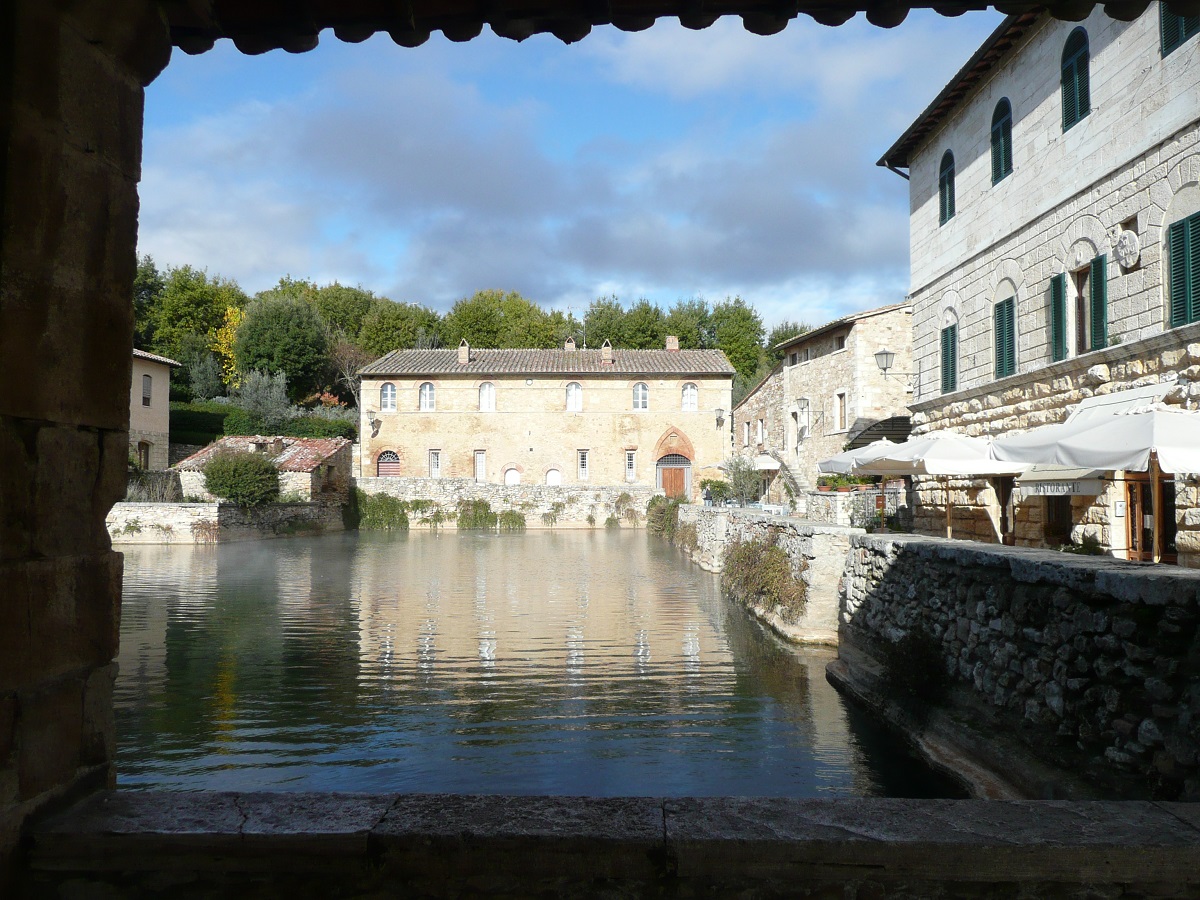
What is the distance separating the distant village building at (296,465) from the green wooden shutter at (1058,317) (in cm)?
2481

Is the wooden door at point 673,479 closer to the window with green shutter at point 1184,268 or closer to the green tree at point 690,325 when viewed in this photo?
the green tree at point 690,325

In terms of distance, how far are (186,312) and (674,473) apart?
2941cm

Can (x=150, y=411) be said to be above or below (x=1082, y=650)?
above

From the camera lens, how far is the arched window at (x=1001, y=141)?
42.5 feet

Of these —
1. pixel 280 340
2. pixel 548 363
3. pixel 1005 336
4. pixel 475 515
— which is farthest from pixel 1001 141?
pixel 280 340

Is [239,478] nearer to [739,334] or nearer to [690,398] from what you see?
[690,398]

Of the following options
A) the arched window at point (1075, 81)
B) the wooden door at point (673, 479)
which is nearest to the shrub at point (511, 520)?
the wooden door at point (673, 479)

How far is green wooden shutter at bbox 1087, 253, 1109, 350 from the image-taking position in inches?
424

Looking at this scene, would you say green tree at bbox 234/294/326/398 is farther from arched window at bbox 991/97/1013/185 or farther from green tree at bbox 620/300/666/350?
arched window at bbox 991/97/1013/185

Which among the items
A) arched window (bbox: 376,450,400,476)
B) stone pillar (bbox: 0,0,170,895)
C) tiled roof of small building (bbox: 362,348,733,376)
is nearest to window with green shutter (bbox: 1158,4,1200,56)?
stone pillar (bbox: 0,0,170,895)

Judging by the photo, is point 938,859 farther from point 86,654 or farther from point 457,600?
point 457,600

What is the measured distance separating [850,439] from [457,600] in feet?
42.9

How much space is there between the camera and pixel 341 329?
179 feet

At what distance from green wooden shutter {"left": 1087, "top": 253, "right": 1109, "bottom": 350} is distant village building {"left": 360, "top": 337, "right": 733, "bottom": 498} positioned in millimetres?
28154
